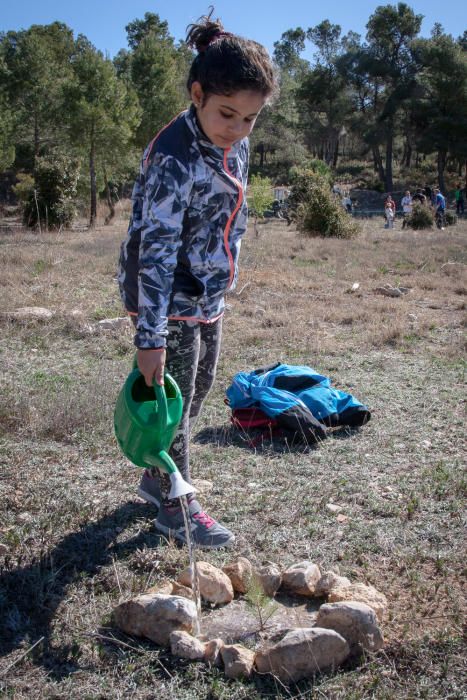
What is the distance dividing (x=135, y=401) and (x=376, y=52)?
43162 millimetres

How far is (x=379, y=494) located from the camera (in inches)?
107

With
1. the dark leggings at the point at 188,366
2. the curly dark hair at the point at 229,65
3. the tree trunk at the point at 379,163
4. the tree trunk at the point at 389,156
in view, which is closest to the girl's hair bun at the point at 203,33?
the curly dark hair at the point at 229,65

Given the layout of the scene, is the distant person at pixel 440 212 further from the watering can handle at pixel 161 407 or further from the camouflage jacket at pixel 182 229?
the watering can handle at pixel 161 407

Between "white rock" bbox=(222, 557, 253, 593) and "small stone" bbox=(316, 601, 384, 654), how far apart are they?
32 centimetres

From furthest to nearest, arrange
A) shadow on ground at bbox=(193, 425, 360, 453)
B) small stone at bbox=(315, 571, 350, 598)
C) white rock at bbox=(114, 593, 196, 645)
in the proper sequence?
shadow on ground at bbox=(193, 425, 360, 453)
small stone at bbox=(315, 571, 350, 598)
white rock at bbox=(114, 593, 196, 645)

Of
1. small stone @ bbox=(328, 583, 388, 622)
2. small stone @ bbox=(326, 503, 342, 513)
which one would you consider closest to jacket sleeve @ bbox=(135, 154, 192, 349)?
small stone @ bbox=(328, 583, 388, 622)

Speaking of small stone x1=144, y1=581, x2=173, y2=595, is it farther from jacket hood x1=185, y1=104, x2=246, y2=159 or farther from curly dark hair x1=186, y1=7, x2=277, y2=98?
curly dark hair x1=186, y1=7, x2=277, y2=98

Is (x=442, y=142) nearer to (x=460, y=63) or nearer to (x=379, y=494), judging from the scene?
(x=460, y=63)

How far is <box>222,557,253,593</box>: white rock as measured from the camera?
1.97 metres

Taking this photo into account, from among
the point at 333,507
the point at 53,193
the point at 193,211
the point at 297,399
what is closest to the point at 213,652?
the point at 333,507

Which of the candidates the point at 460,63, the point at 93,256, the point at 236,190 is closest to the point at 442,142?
the point at 460,63

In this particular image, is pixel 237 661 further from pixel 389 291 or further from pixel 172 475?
pixel 389 291

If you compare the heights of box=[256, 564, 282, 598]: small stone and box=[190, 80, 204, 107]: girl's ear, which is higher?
box=[190, 80, 204, 107]: girl's ear

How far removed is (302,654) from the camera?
162 centimetres
